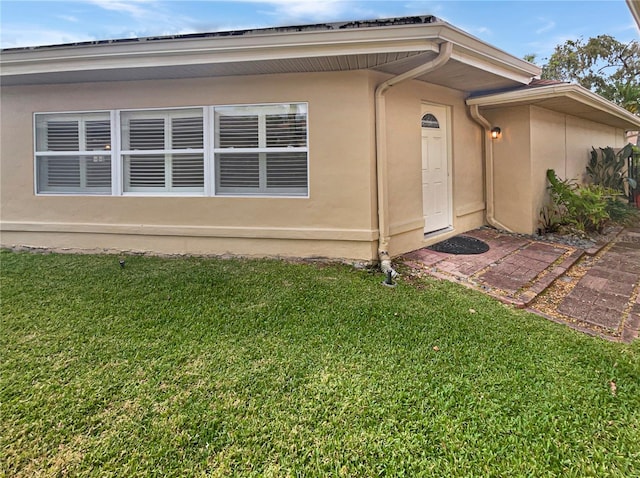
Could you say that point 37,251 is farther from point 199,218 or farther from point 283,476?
point 283,476

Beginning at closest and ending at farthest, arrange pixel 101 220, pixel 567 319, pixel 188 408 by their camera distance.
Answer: pixel 188 408 < pixel 567 319 < pixel 101 220

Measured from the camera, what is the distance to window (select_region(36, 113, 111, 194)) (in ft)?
19.1

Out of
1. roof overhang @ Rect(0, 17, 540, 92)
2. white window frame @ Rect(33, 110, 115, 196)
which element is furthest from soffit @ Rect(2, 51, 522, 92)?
white window frame @ Rect(33, 110, 115, 196)

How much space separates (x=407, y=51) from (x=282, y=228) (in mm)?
2913

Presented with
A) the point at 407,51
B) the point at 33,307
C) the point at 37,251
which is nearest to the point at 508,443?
the point at 407,51

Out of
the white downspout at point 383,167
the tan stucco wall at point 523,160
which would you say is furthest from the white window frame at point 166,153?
the tan stucco wall at point 523,160

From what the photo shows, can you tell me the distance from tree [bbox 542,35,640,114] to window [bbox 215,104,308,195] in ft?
74.7

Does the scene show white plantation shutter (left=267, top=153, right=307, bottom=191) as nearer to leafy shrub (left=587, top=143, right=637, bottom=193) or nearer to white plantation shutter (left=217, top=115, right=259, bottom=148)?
white plantation shutter (left=217, top=115, right=259, bottom=148)

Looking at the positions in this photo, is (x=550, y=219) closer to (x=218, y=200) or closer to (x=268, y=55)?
(x=268, y=55)

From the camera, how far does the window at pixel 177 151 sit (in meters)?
5.34

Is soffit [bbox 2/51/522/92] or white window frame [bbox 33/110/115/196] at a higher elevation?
soffit [bbox 2/51/522/92]

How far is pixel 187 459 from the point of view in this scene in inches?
76.4

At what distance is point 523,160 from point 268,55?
5.28m

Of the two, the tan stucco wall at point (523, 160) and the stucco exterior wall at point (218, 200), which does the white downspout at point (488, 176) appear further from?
the stucco exterior wall at point (218, 200)
